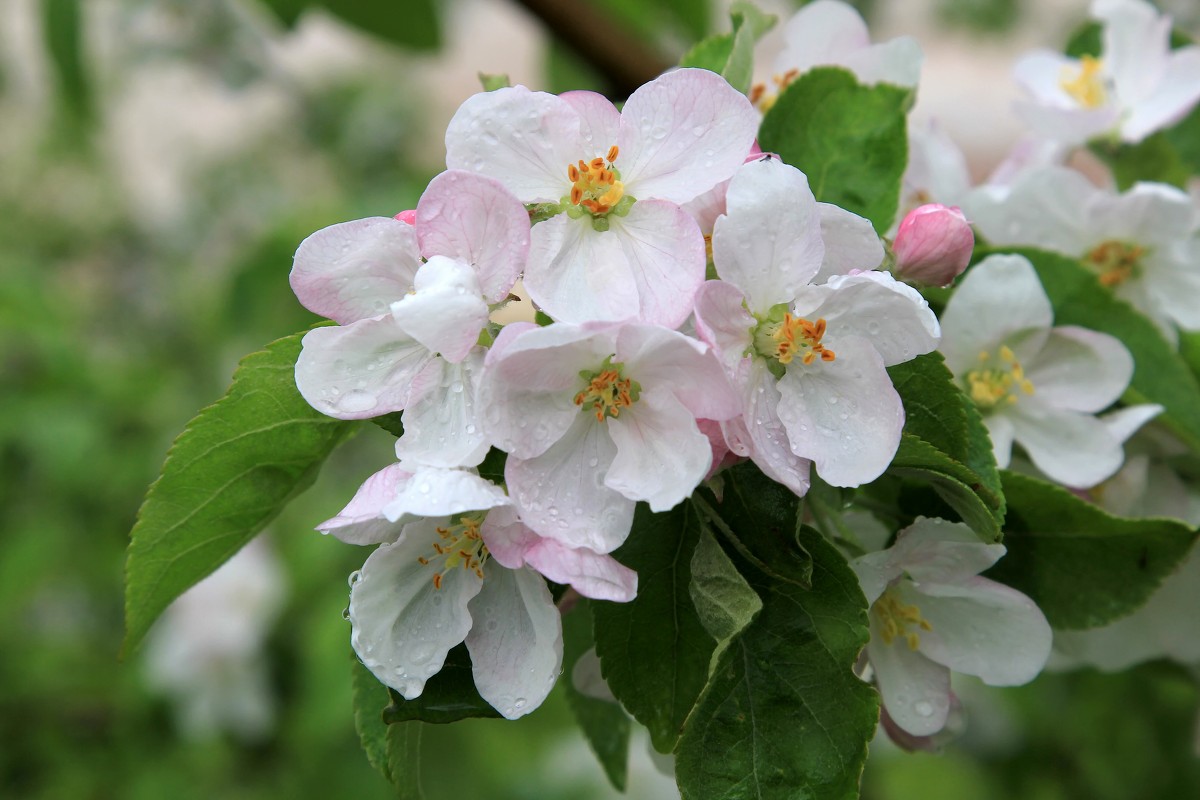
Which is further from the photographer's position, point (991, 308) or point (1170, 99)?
point (1170, 99)

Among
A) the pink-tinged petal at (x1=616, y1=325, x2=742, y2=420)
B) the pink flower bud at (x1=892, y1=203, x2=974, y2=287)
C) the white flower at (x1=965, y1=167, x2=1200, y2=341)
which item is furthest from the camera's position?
the white flower at (x1=965, y1=167, x2=1200, y2=341)

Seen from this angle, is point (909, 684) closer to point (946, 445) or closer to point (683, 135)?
point (946, 445)

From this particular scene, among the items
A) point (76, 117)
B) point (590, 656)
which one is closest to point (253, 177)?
point (76, 117)

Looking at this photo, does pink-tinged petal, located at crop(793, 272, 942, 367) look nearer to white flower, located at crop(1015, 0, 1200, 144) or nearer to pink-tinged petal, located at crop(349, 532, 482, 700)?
pink-tinged petal, located at crop(349, 532, 482, 700)

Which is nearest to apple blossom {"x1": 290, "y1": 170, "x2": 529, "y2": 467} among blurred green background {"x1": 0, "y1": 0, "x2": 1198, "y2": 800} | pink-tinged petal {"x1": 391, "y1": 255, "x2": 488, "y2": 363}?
pink-tinged petal {"x1": 391, "y1": 255, "x2": 488, "y2": 363}

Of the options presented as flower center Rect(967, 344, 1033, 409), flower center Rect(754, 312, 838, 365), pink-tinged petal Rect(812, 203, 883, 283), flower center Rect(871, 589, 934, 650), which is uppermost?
pink-tinged petal Rect(812, 203, 883, 283)

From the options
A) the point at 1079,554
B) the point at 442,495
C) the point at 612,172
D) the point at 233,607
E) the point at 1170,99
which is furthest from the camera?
the point at 233,607

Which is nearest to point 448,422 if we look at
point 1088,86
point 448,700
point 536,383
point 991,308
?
point 536,383
